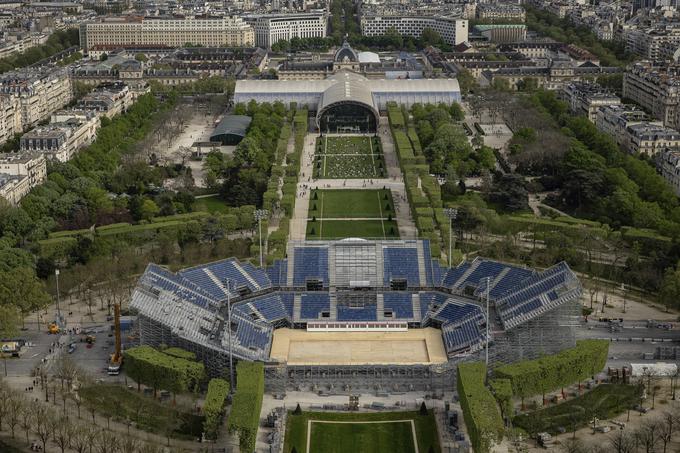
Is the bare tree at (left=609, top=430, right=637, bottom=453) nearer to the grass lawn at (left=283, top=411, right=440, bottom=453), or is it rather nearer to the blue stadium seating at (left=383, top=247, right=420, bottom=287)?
the grass lawn at (left=283, top=411, right=440, bottom=453)

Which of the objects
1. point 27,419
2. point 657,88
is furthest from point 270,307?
point 657,88

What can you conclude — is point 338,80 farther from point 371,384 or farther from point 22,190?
point 371,384

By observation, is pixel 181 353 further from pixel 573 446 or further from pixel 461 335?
pixel 573 446

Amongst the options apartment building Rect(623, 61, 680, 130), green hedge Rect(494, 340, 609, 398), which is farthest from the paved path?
apartment building Rect(623, 61, 680, 130)

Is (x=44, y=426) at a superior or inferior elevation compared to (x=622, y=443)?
inferior

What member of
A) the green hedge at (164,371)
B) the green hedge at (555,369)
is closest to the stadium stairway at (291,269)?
the green hedge at (164,371)

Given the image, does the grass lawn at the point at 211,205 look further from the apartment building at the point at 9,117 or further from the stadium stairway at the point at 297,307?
the apartment building at the point at 9,117

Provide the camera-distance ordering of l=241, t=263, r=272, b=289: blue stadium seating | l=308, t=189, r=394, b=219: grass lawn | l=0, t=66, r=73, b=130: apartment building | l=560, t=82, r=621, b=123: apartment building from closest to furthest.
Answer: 1. l=241, t=263, r=272, b=289: blue stadium seating
2. l=308, t=189, r=394, b=219: grass lawn
3. l=0, t=66, r=73, b=130: apartment building
4. l=560, t=82, r=621, b=123: apartment building

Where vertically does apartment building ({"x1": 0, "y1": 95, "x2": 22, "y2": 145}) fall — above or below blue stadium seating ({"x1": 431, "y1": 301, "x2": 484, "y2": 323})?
above

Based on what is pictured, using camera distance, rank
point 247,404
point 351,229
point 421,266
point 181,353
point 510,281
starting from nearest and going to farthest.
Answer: point 247,404
point 181,353
point 510,281
point 421,266
point 351,229
